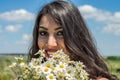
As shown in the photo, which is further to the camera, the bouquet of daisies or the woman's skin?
the woman's skin

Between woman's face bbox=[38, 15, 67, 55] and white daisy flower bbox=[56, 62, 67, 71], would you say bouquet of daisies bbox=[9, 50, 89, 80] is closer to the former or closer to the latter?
white daisy flower bbox=[56, 62, 67, 71]

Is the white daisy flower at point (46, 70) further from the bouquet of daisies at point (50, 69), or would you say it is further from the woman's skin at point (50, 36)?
the woman's skin at point (50, 36)

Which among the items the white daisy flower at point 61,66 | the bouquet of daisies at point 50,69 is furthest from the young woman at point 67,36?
the white daisy flower at point 61,66

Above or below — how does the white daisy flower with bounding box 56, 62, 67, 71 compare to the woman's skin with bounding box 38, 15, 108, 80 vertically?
below

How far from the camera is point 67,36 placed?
2932 millimetres

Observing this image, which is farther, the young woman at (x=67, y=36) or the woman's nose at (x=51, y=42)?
the young woman at (x=67, y=36)

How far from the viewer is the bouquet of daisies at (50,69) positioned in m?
2.12

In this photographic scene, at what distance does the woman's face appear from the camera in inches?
109

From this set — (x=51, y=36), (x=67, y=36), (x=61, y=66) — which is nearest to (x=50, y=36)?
(x=51, y=36)

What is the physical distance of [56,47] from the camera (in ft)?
9.14

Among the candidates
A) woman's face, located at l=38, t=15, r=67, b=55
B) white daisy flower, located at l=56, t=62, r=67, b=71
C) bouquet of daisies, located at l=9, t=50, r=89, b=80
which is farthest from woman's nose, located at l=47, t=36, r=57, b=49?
white daisy flower, located at l=56, t=62, r=67, b=71

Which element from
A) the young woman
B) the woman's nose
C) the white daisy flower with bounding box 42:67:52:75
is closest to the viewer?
the white daisy flower with bounding box 42:67:52:75

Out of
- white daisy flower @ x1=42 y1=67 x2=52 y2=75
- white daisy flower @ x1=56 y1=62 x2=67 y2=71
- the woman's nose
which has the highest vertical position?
the woman's nose

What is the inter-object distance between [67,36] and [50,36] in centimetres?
19
